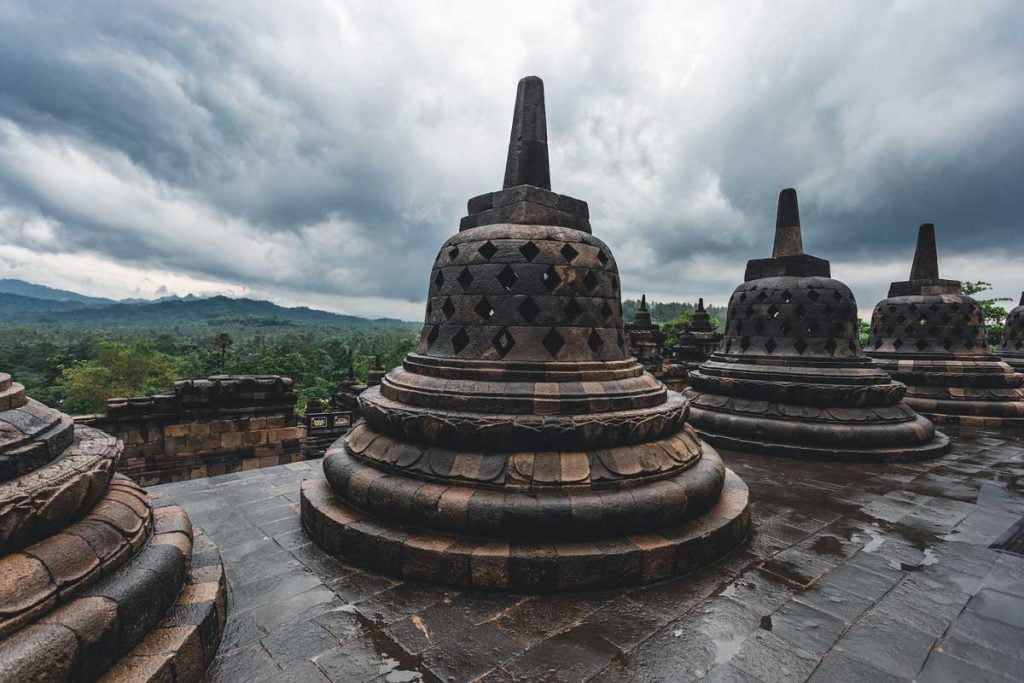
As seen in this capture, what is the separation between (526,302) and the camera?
4.38 metres

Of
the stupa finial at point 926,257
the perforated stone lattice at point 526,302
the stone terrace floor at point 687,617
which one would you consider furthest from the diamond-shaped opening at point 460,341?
the stupa finial at point 926,257

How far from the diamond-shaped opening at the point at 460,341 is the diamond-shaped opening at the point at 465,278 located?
426mm

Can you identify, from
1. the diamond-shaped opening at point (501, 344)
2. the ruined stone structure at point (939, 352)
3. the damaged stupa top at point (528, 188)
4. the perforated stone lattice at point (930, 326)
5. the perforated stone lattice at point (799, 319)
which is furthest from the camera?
the perforated stone lattice at point (930, 326)

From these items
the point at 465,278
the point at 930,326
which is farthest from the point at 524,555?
the point at 930,326

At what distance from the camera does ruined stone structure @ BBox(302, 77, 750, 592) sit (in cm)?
341

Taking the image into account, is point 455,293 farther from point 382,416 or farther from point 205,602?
point 205,602

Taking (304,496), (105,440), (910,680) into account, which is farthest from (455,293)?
(910,680)

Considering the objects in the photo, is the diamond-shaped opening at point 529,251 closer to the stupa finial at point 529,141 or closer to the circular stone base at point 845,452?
the stupa finial at point 529,141

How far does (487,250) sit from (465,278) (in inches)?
13.5

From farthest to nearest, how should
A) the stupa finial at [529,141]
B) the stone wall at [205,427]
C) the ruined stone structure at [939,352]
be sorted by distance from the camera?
1. the ruined stone structure at [939,352]
2. the stone wall at [205,427]
3. the stupa finial at [529,141]

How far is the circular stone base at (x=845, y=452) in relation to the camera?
671 centimetres

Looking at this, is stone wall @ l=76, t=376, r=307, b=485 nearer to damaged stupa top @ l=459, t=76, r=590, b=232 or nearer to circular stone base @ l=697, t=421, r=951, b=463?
damaged stupa top @ l=459, t=76, r=590, b=232

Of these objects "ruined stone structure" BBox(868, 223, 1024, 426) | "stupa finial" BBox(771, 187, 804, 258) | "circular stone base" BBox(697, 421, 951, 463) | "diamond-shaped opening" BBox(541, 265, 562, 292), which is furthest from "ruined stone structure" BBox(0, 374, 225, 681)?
"ruined stone structure" BBox(868, 223, 1024, 426)

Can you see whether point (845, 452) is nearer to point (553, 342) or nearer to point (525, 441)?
point (553, 342)
